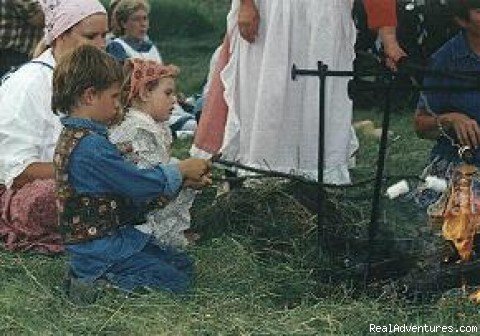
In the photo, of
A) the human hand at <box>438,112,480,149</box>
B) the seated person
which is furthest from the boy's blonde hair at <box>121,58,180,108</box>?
the seated person

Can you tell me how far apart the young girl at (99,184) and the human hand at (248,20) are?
1.10 m

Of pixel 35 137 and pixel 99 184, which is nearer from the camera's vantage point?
pixel 99 184

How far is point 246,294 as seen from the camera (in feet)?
12.9

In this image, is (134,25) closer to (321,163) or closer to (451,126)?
(451,126)

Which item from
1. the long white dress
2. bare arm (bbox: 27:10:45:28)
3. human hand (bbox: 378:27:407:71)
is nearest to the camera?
human hand (bbox: 378:27:407:71)

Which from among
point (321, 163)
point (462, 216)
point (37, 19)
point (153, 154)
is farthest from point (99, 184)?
point (37, 19)

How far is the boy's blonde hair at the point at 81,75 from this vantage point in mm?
3777

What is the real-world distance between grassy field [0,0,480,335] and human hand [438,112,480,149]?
405mm

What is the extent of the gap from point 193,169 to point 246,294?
507mm

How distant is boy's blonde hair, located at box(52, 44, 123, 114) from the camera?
3777mm

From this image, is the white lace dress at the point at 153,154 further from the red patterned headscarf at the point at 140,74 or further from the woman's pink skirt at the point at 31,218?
the woman's pink skirt at the point at 31,218

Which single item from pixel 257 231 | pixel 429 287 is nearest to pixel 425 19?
pixel 257 231

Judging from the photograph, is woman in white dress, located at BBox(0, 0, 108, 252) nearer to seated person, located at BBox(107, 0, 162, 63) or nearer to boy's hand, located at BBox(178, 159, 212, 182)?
boy's hand, located at BBox(178, 159, 212, 182)

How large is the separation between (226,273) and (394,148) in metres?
2.87
